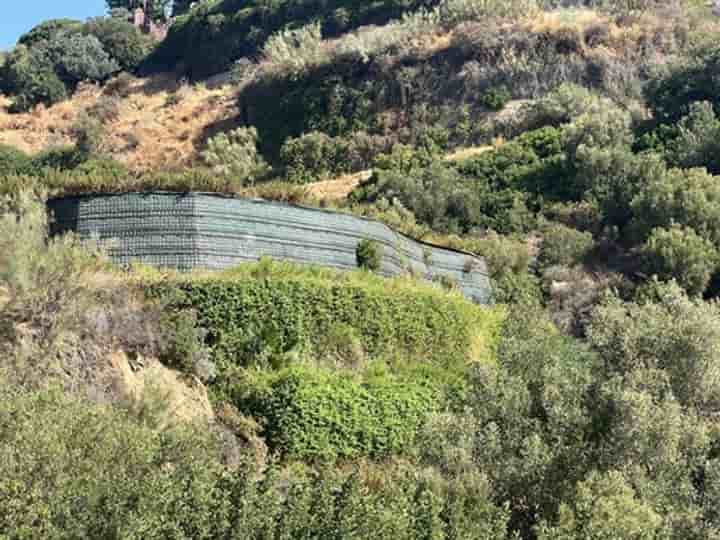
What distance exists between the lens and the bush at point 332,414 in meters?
13.2

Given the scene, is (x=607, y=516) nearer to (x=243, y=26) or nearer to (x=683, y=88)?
(x=683, y=88)

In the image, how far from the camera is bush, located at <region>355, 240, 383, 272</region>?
17.6m

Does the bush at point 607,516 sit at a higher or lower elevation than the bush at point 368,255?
higher

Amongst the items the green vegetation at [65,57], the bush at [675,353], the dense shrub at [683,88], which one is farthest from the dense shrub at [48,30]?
the bush at [675,353]

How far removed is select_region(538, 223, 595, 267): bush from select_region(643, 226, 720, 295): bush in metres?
2.14

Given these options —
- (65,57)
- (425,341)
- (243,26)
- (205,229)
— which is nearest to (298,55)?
(65,57)

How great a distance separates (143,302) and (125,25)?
4452 centimetres

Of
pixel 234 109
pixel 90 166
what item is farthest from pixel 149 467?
pixel 234 109

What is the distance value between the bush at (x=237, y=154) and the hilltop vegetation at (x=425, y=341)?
18 centimetres

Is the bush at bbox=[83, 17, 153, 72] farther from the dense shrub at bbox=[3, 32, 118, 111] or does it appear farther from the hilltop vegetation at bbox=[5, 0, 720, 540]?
the hilltop vegetation at bbox=[5, 0, 720, 540]

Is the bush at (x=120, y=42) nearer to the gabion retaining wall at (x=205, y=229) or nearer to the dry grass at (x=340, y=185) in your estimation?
the dry grass at (x=340, y=185)

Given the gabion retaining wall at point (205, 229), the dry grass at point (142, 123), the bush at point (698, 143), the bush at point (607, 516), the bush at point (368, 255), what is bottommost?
the dry grass at point (142, 123)

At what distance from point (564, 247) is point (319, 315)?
12.7 metres

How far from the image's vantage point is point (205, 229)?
15.8 m
